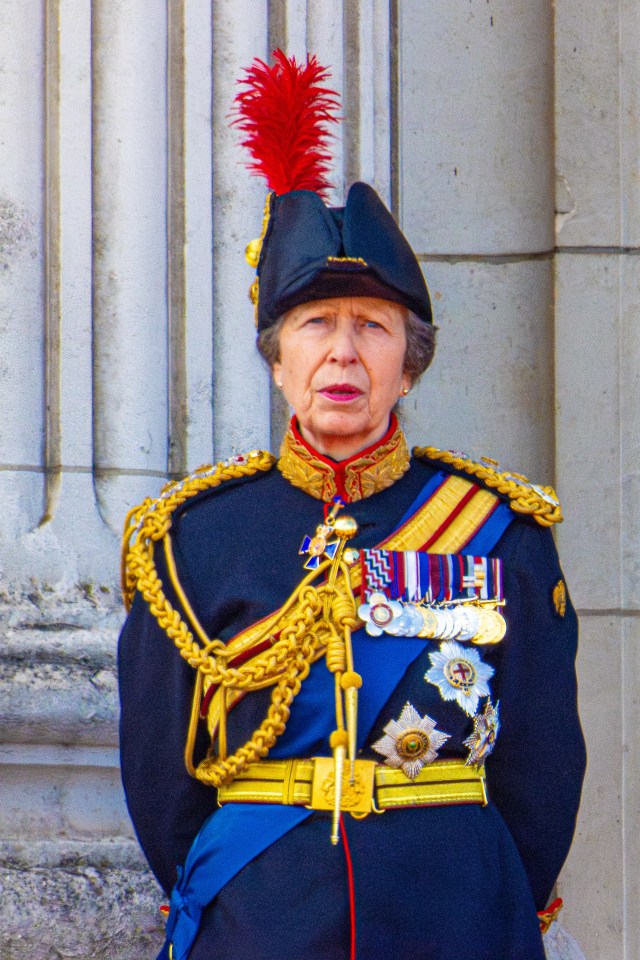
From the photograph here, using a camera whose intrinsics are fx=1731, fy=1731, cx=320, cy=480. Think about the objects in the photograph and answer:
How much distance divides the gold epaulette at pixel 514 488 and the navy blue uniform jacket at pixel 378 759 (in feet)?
0.11

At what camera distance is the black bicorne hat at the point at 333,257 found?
2693mm

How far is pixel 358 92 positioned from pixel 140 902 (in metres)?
1.73

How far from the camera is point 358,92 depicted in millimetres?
3697

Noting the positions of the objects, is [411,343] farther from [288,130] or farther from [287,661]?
[287,661]

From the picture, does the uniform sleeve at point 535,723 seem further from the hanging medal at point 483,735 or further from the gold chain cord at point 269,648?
the gold chain cord at point 269,648

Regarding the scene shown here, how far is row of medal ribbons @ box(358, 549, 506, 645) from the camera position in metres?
2.58

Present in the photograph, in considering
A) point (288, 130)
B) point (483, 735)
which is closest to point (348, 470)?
point (483, 735)

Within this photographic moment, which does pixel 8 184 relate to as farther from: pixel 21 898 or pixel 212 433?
pixel 21 898

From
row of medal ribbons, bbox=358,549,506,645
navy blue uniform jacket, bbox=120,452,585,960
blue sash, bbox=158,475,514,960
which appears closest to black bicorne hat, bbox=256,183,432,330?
navy blue uniform jacket, bbox=120,452,585,960

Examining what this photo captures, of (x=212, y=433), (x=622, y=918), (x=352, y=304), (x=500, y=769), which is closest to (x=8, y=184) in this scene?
(x=212, y=433)

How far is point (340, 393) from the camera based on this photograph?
2689 millimetres

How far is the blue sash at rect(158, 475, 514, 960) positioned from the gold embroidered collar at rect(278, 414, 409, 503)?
270mm

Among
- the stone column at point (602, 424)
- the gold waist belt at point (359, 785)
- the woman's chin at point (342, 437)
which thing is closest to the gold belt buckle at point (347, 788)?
the gold waist belt at point (359, 785)

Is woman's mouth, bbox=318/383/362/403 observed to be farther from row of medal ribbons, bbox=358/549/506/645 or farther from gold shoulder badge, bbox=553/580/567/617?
gold shoulder badge, bbox=553/580/567/617
